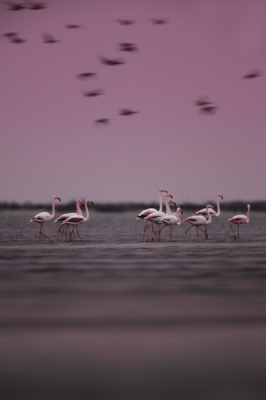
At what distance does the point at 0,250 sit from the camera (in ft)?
46.3

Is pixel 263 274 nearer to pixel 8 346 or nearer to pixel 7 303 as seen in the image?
pixel 7 303

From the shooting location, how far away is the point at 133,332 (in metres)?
5.28

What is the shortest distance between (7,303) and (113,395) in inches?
129

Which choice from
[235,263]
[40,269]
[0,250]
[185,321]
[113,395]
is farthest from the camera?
[0,250]

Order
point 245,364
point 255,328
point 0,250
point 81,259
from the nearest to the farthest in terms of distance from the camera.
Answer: point 245,364, point 255,328, point 81,259, point 0,250

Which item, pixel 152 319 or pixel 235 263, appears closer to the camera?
pixel 152 319

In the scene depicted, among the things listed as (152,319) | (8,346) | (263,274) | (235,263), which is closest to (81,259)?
(235,263)

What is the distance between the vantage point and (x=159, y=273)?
9.62 m

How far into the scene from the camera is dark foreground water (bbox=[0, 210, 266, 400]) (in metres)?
3.83

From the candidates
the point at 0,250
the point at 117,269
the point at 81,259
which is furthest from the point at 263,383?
the point at 0,250

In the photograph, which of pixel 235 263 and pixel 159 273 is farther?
pixel 235 263

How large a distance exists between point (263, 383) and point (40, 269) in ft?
21.8

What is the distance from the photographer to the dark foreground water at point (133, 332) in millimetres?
3828

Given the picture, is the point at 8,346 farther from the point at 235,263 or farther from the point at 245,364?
the point at 235,263
